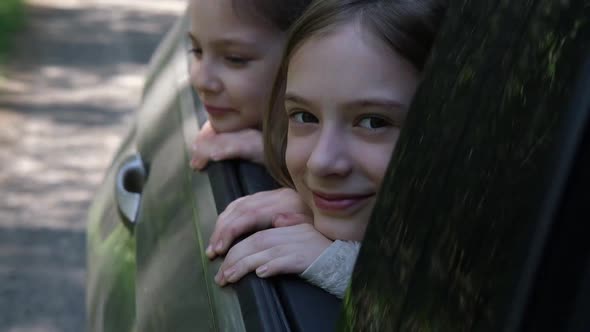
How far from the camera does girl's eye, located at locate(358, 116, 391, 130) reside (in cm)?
194

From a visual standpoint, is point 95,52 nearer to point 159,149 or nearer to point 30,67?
point 30,67

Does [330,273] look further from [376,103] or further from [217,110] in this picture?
[217,110]

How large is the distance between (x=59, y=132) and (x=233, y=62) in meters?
4.70

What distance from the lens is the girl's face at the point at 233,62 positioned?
2699 millimetres

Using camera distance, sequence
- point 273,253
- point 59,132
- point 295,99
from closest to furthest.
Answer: point 273,253, point 295,99, point 59,132

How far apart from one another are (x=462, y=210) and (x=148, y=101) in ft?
8.71

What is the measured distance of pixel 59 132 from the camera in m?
7.24

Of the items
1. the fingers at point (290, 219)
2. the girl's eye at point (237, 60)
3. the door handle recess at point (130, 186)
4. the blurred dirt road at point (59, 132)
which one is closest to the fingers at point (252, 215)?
the fingers at point (290, 219)

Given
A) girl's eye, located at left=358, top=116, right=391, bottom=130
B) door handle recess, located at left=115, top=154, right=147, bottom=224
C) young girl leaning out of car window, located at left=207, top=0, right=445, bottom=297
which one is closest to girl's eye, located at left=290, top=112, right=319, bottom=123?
young girl leaning out of car window, located at left=207, top=0, right=445, bottom=297

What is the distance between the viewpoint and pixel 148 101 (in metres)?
3.73

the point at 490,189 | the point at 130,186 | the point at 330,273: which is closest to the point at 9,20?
the point at 130,186

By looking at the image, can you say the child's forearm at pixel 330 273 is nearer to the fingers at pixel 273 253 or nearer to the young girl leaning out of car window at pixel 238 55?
the fingers at pixel 273 253

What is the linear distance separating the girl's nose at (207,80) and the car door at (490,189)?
1338 millimetres

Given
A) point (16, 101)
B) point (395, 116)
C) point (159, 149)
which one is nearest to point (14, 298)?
point (159, 149)
